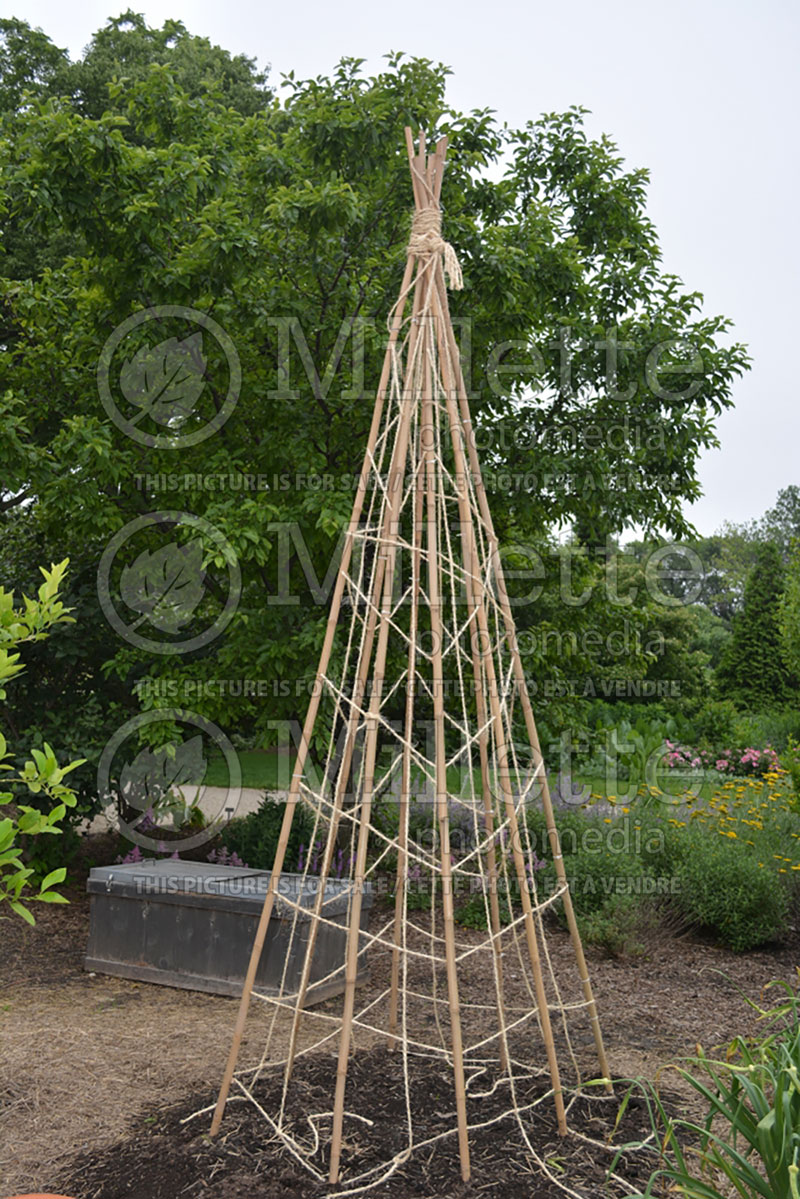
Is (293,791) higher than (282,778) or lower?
Answer: higher

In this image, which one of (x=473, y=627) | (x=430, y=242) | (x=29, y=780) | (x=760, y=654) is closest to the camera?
(x=29, y=780)

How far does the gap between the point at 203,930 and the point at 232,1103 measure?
163cm

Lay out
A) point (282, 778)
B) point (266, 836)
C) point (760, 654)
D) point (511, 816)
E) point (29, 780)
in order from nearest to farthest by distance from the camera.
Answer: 1. point (29, 780)
2. point (511, 816)
3. point (266, 836)
4. point (282, 778)
5. point (760, 654)

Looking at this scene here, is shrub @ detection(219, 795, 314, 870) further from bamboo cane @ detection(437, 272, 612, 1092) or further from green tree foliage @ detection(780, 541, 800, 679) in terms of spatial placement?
green tree foliage @ detection(780, 541, 800, 679)

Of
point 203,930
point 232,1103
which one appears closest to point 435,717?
point 232,1103

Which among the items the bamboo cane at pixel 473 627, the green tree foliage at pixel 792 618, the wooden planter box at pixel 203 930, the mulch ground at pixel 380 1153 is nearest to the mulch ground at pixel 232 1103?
the mulch ground at pixel 380 1153

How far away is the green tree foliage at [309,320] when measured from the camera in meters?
4.71

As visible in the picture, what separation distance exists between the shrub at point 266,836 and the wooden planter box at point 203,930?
1.08 meters

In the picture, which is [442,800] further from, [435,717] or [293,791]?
[293,791]

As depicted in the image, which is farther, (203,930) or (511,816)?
(203,930)

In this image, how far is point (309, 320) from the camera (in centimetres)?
508

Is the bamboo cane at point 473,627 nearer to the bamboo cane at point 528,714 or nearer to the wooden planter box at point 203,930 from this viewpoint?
the bamboo cane at point 528,714

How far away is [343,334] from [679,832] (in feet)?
12.2

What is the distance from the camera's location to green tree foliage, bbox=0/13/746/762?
471cm
